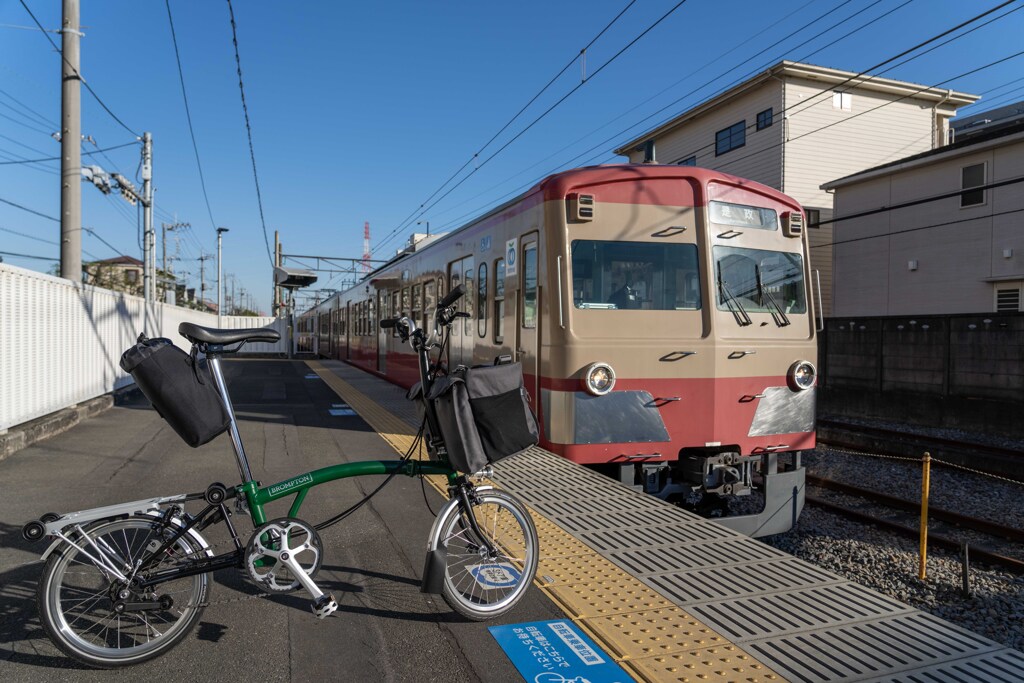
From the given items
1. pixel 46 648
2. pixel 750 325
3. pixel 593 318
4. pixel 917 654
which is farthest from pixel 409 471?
pixel 750 325

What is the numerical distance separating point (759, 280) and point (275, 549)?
473 centimetres

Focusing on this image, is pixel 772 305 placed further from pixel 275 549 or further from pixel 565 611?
pixel 275 549

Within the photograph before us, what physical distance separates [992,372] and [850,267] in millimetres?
9089

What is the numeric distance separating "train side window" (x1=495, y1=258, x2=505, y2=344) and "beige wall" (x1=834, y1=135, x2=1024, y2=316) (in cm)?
1524

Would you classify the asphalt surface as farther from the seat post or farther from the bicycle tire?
the seat post

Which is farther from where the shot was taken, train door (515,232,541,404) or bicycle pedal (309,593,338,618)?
train door (515,232,541,404)

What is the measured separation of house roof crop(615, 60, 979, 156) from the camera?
2223 centimetres

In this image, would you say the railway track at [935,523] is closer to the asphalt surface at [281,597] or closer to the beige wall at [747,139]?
the asphalt surface at [281,597]

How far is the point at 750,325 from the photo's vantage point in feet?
19.7

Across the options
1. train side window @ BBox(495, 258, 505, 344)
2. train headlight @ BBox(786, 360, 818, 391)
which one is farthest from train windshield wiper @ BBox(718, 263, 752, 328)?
train side window @ BBox(495, 258, 505, 344)

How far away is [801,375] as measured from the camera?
6176mm

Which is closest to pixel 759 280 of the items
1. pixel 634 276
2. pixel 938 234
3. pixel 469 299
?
pixel 634 276

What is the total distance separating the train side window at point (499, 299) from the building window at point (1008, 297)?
605 inches

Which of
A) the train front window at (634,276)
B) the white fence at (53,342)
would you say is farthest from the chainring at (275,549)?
the white fence at (53,342)
